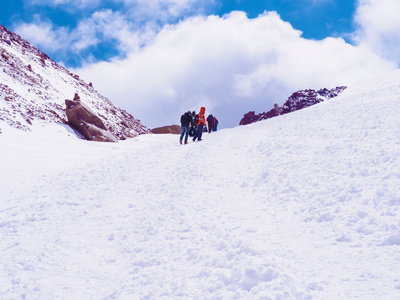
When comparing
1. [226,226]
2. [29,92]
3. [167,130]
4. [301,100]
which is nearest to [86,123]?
[29,92]

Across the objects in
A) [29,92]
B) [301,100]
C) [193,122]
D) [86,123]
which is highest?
[301,100]

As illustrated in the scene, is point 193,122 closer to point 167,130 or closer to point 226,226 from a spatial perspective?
point 226,226

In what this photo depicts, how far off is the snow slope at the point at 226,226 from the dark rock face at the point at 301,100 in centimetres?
10593

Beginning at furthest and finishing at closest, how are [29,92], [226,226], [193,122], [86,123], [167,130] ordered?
[167,130] → [29,92] → [86,123] → [193,122] → [226,226]

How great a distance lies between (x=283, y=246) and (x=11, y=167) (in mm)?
12394

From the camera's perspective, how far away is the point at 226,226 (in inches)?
230

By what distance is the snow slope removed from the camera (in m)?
4.22

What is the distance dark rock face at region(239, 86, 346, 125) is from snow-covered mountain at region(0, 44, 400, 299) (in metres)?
106

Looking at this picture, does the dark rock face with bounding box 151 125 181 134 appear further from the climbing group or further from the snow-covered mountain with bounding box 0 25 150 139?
the climbing group

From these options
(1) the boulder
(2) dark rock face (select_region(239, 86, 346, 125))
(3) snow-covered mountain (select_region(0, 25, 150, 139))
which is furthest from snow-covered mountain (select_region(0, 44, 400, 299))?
(2) dark rock face (select_region(239, 86, 346, 125))

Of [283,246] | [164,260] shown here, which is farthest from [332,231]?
[164,260]

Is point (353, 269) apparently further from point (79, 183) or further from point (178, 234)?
point (79, 183)

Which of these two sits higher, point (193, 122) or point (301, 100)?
point (301, 100)

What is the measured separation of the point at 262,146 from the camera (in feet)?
38.8
